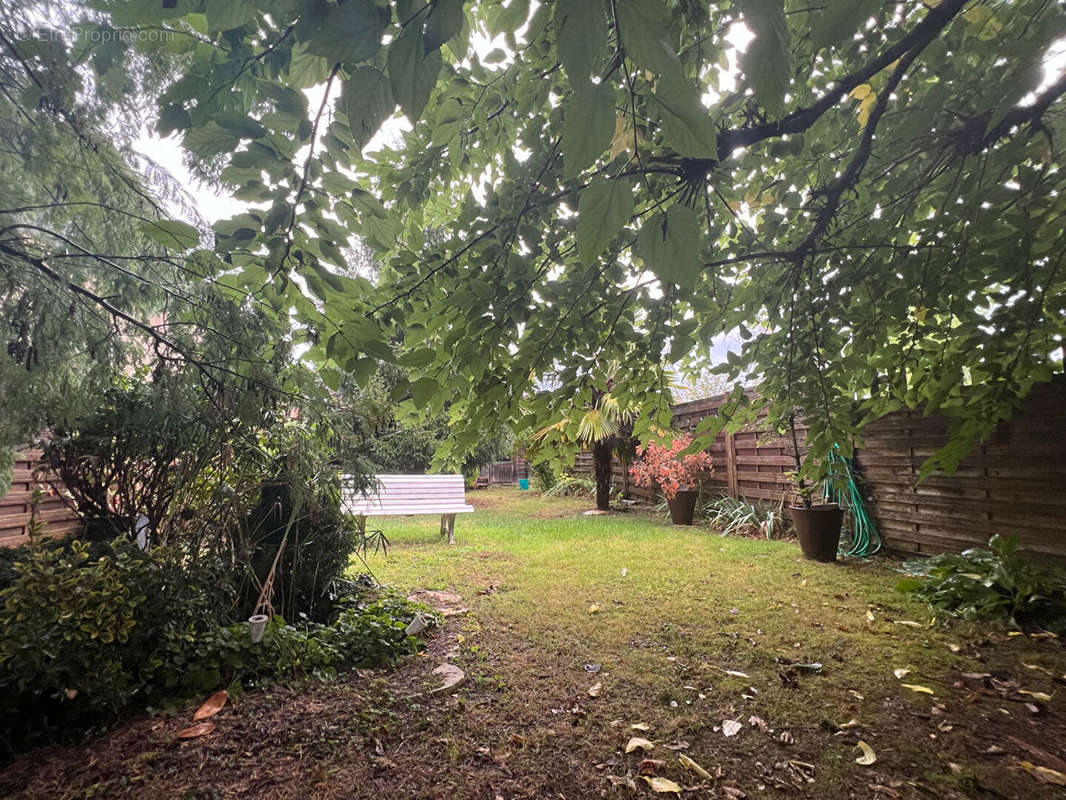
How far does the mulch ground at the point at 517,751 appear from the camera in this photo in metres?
1.55

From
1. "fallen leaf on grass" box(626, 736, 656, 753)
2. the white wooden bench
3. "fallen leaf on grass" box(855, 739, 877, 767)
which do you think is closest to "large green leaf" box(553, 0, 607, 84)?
"fallen leaf on grass" box(626, 736, 656, 753)

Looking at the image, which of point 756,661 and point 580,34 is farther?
point 756,661

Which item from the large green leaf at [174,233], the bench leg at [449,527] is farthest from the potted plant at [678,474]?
the large green leaf at [174,233]

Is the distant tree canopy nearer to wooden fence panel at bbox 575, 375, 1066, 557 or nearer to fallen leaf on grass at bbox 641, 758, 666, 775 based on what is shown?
wooden fence panel at bbox 575, 375, 1066, 557

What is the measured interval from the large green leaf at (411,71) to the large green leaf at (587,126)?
0.54ft

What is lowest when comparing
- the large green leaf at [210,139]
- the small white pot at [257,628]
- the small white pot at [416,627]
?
the small white pot at [416,627]

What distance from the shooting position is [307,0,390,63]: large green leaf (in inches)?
22.1

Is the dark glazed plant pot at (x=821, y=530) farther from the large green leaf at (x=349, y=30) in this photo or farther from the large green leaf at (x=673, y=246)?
the large green leaf at (x=349, y=30)

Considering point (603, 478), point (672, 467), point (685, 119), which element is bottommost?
point (603, 478)

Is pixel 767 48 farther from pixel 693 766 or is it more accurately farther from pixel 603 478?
pixel 603 478

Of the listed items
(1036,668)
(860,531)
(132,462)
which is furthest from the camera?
(860,531)

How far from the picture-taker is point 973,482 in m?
3.71

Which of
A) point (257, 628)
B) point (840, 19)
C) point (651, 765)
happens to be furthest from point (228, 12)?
point (257, 628)

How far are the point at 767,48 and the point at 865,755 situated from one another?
7.53ft
